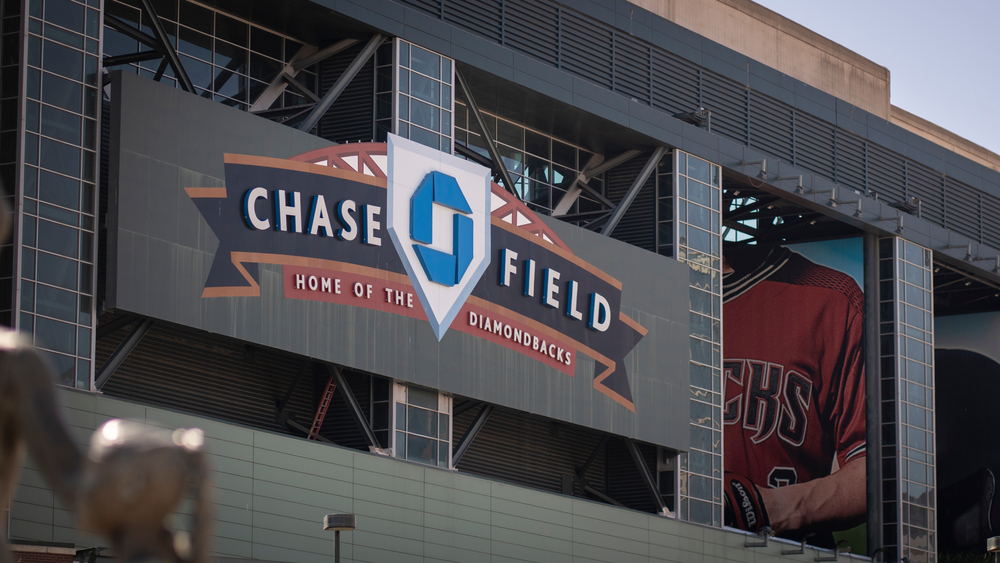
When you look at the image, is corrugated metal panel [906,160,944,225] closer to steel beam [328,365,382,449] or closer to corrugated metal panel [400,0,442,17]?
corrugated metal panel [400,0,442,17]

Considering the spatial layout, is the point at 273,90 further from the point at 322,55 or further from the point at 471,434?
the point at 471,434

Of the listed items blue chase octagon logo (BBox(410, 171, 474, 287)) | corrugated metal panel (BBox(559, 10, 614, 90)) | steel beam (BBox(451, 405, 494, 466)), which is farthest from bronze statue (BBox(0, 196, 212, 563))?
corrugated metal panel (BBox(559, 10, 614, 90))

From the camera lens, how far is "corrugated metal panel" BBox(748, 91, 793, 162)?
55.0 metres

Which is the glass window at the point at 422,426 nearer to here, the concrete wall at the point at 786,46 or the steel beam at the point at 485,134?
the steel beam at the point at 485,134

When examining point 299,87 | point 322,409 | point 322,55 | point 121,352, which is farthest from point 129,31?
point 322,409

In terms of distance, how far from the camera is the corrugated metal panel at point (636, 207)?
51031 millimetres

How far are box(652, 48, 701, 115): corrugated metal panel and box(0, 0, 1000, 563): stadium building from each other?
0.13m

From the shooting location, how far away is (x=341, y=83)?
40.5 meters

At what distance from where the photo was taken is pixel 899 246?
5962cm

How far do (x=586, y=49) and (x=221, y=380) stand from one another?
18272mm

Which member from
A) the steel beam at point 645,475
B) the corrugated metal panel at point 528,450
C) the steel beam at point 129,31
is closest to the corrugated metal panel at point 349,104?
the steel beam at point 129,31

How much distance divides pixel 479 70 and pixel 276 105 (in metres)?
6.61

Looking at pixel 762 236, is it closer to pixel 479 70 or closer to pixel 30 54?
pixel 479 70

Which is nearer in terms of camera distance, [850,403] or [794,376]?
[850,403]
